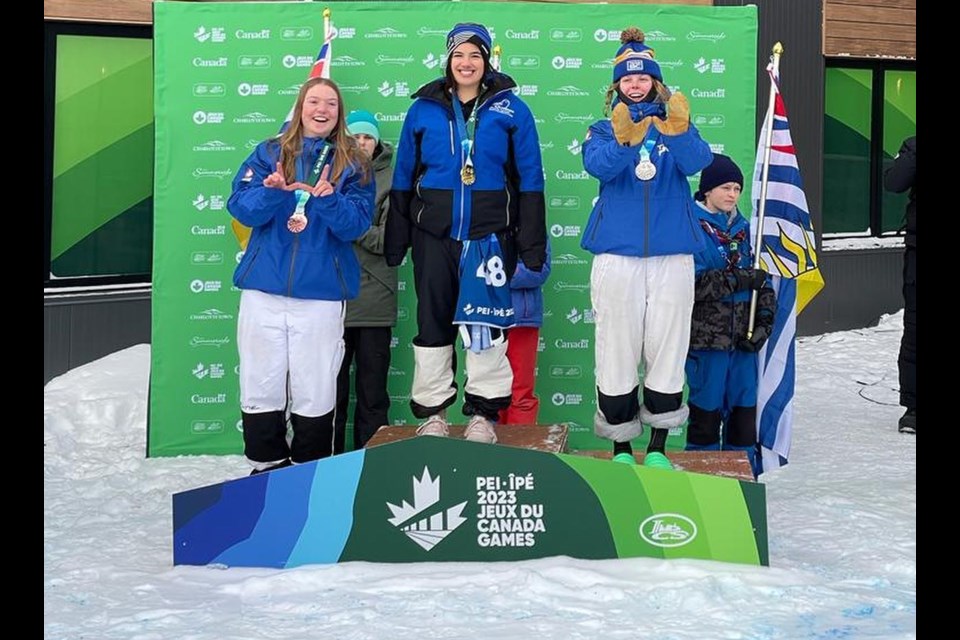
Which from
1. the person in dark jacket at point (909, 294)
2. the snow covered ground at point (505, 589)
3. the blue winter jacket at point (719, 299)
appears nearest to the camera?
the snow covered ground at point (505, 589)

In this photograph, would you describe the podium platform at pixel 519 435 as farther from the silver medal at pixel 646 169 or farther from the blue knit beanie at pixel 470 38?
the blue knit beanie at pixel 470 38

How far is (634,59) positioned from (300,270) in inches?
60.8

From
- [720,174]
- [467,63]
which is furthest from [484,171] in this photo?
[720,174]

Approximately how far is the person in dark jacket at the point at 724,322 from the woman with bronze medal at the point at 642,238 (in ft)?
2.39

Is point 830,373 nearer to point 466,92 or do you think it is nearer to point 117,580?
point 466,92

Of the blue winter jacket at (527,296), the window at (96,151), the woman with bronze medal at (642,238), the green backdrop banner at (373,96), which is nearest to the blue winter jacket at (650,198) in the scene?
the woman with bronze medal at (642,238)

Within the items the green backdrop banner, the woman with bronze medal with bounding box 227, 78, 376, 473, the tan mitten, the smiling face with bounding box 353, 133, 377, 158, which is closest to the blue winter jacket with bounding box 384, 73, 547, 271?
the woman with bronze medal with bounding box 227, 78, 376, 473

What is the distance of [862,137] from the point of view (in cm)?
1259

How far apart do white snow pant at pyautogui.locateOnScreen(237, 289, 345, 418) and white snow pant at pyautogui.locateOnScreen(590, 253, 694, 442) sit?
108 cm

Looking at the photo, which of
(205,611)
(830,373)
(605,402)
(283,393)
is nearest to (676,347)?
(605,402)

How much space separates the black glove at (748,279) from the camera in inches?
245

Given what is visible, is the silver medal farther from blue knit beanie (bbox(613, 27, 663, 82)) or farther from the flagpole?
the flagpole

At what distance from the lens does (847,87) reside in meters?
12.3

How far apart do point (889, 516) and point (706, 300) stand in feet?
A: 3.99
